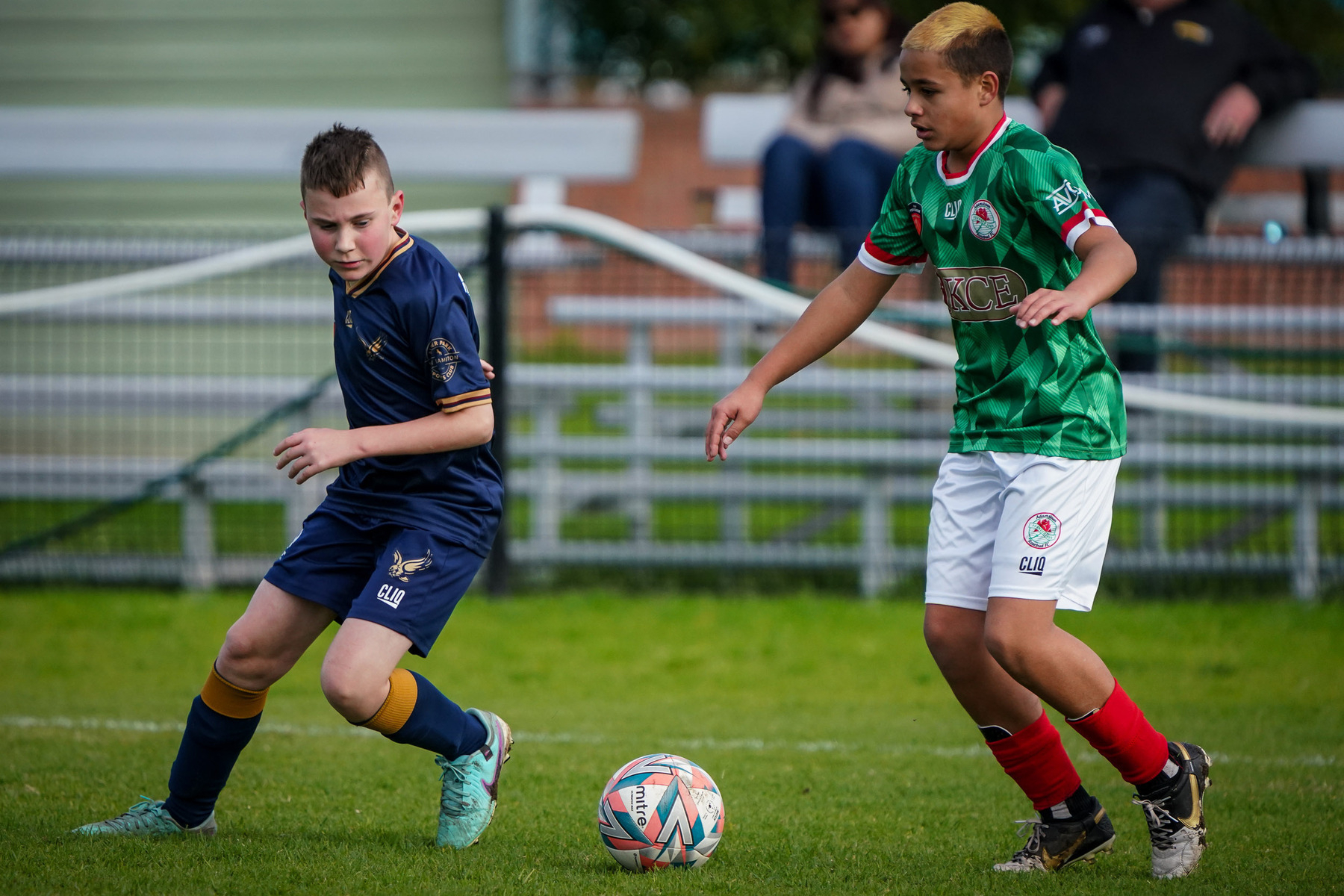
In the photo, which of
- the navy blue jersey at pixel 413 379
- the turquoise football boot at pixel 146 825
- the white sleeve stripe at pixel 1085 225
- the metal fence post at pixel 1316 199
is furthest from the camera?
the metal fence post at pixel 1316 199

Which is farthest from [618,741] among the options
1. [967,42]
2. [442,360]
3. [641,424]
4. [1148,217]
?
[1148,217]

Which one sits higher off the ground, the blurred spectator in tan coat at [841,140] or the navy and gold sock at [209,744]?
the blurred spectator in tan coat at [841,140]

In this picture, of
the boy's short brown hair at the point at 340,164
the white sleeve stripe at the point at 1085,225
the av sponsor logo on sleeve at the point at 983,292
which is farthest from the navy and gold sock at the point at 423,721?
the white sleeve stripe at the point at 1085,225

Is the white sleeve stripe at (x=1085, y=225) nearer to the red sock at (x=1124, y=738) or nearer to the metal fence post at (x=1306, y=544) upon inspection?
the red sock at (x=1124, y=738)

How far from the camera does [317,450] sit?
3.14m

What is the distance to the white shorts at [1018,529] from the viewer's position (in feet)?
10.5

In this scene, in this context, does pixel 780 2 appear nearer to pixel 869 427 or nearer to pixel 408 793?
pixel 869 427

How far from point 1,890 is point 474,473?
1410 millimetres

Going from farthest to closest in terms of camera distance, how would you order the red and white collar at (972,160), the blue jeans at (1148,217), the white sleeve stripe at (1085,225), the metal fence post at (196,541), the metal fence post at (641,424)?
1. the metal fence post at (641,424)
2. the metal fence post at (196,541)
3. the blue jeans at (1148,217)
4. the red and white collar at (972,160)
5. the white sleeve stripe at (1085,225)

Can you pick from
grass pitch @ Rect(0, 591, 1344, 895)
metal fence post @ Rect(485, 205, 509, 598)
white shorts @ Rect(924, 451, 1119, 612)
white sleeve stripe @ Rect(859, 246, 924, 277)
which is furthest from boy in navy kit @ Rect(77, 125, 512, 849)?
metal fence post @ Rect(485, 205, 509, 598)

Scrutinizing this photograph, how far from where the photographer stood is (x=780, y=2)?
18.5m

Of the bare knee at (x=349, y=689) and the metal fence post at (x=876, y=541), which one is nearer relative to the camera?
the bare knee at (x=349, y=689)

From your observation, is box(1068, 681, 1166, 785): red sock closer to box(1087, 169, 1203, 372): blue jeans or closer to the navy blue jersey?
the navy blue jersey

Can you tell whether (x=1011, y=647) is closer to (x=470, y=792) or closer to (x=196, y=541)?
(x=470, y=792)
